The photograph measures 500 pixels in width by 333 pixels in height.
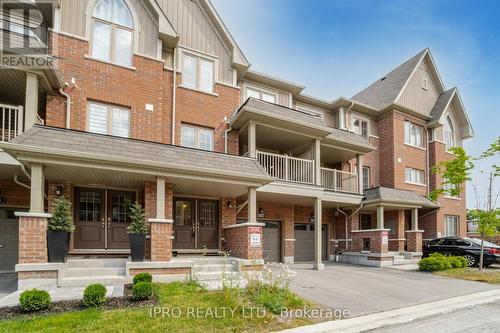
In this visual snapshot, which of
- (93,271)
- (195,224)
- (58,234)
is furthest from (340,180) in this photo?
(58,234)

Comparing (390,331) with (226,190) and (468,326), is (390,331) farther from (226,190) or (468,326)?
(226,190)

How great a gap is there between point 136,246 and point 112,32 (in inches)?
324

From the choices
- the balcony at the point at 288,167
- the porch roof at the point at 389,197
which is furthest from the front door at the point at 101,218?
the porch roof at the point at 389,197

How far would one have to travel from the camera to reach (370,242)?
16125 mm

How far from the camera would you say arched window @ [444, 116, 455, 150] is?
23.0m

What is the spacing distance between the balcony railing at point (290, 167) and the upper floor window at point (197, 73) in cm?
395

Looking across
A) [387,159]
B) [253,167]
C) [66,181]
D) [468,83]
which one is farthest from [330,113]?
[66,181]

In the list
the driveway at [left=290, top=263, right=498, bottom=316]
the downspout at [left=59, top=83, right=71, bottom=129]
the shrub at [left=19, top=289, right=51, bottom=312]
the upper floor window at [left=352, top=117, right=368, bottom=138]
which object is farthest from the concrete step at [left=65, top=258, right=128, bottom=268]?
the upper floor window at [left=352, top=117, right=368, bottom=138]

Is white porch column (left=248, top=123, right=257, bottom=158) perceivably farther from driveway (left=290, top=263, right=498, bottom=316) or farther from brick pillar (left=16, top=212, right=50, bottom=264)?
brick pillar (left=16, top=212, right=50, bottom=264)

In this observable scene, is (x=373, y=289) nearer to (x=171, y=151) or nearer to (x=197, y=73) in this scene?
(x=171, y=151)

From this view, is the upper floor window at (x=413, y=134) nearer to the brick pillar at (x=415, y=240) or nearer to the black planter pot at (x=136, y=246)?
the brick pillar at (x=415, y=240)

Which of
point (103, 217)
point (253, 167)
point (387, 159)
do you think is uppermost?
point (387, 159)

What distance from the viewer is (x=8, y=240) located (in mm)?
10789

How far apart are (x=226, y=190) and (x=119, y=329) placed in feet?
22.2
